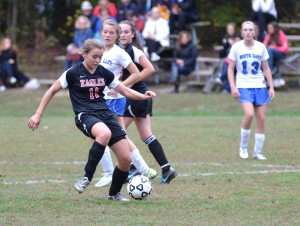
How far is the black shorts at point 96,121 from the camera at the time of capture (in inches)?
324

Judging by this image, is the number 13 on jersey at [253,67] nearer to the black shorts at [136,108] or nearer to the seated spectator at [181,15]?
the black shorts at [136,108]

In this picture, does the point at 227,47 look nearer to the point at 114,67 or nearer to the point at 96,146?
the point at 114,67

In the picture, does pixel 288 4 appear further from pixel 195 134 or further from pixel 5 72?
pixel 5 72

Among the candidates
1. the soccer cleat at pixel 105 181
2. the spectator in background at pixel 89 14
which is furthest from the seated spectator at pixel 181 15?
the soccer cleat at pixel 105 181

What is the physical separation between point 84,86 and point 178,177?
2387 millimetres

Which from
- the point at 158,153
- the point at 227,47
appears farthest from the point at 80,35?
the point at 158,153

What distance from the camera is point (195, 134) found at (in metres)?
15.2

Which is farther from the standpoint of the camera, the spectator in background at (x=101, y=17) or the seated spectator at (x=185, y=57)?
the spectator in background at (x=101, y=17)

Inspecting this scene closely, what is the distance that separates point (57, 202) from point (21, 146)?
229 inches

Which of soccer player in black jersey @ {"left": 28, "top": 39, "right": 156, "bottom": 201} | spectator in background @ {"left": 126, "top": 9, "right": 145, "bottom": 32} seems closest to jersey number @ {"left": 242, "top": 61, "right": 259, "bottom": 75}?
soccer player in black jersey @ {"left": 28, "top": 39, "right": 156, "bottom": 201}

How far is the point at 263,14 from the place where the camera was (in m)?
21.2

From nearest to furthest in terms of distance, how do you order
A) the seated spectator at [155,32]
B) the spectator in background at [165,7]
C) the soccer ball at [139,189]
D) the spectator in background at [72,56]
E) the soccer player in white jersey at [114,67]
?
1. the soccer ball at [139,189]
2. the soccer player in white jersey at [114,67]
3. the seated spectator at [155,32]
4. the spectator in background at [165,7]
5. the spectator in background at [72,56]

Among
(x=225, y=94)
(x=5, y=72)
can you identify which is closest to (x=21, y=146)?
(x=225, y=94)

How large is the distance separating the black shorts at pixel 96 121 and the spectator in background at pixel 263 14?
43.6 feet
